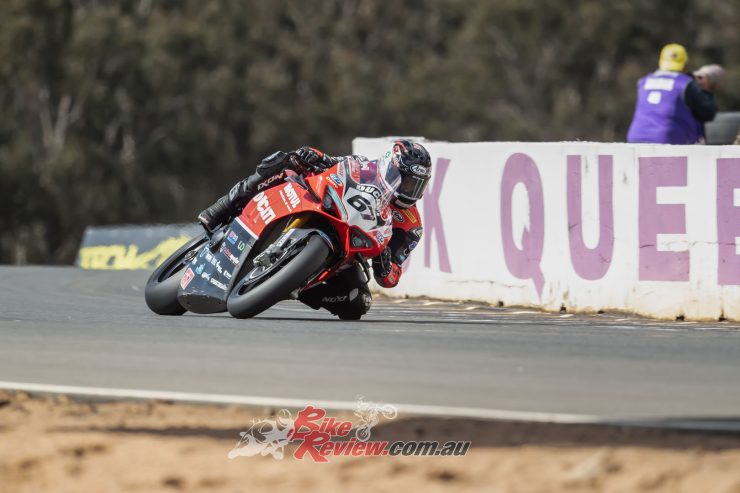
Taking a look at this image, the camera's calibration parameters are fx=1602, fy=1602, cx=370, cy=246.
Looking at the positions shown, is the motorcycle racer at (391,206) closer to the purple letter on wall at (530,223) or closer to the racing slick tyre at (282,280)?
the racing slick tyre at (282,280)

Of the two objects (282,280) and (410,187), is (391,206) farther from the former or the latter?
(282,280)

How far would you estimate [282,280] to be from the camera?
33.2 feet

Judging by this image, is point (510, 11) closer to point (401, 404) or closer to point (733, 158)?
point (733, 158)

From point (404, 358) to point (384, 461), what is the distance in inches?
99.6

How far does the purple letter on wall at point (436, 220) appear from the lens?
14.1 metres

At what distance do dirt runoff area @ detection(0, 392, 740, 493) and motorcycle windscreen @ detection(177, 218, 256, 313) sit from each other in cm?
352

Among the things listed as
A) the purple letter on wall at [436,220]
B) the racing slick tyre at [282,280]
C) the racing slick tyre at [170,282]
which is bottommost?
the purple letter on wall at [436,220]

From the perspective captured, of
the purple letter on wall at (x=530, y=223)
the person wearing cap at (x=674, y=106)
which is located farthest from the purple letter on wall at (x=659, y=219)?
the person wearing cap at (x=674, y=106)

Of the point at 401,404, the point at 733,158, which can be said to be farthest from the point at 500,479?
the point at 733,158

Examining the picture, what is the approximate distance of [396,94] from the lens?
57.0 m

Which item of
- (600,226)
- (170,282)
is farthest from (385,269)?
(600,226)

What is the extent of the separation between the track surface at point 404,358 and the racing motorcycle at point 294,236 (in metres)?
0.25

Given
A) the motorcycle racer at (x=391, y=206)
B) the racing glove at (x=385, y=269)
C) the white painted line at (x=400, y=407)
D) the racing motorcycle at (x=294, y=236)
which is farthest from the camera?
the racing glove at (x=385, y=269)

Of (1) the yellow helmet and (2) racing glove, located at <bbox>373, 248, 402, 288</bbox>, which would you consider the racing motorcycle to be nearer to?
(2) racing glove, located at <bbox>373, 248, 402, 288</bbox>
